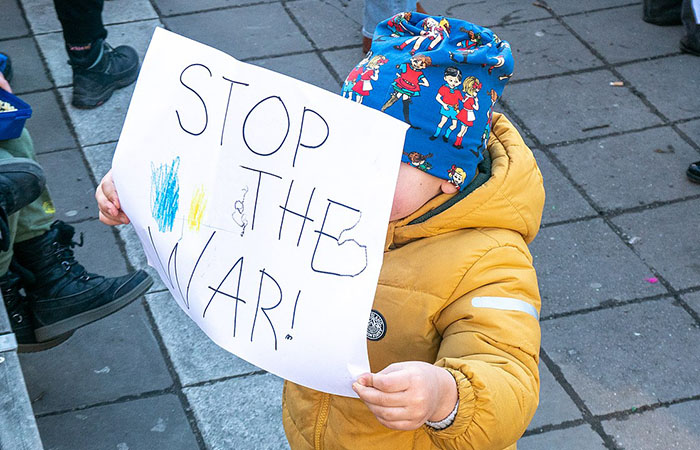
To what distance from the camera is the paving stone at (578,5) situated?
517cm

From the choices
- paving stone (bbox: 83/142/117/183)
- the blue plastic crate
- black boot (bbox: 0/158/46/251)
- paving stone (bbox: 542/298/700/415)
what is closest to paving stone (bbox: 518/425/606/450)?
paving stone (bbox: 542/298/700/415)

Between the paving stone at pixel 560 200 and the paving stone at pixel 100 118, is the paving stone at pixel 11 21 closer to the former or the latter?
the paving stone at pixel 100 118

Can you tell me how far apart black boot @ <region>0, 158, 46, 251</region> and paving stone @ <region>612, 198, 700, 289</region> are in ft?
7.42

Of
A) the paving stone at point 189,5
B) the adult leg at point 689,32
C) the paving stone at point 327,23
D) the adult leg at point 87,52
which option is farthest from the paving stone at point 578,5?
the adult leg at point 87,52

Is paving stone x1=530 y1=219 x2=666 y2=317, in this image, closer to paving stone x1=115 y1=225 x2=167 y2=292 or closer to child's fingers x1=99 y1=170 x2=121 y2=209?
paving stone x1=115 y1=225 x2=167 y2=292

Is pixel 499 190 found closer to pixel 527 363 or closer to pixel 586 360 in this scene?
pixel 527 363

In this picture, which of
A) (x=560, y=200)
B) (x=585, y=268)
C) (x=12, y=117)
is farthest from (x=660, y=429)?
(x=12, y=117)

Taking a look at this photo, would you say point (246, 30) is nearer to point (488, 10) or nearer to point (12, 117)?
point (488, 10)

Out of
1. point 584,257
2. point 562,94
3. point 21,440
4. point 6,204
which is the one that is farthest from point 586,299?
point 21,440

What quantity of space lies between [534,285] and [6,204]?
1.66 m

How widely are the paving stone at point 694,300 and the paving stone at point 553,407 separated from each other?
2.20ft

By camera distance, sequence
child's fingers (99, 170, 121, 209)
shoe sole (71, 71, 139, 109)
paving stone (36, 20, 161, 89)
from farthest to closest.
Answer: paving stone (36, 20, 161, 89) → shoe sole (71, 71, 139, 109) → child's fingers (99, 170, 121, 209)

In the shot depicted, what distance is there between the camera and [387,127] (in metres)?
1.31

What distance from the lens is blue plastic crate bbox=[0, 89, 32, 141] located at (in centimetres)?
270
